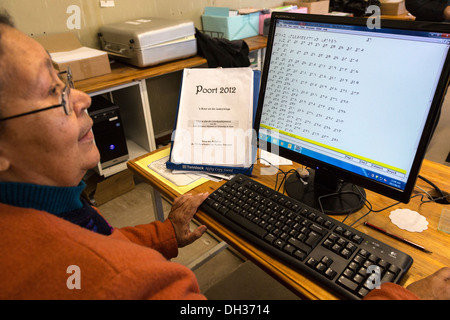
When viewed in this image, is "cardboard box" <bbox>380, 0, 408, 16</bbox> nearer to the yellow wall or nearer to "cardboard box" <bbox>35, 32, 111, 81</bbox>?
the yellow wall

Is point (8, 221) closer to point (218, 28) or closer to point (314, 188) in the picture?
point (314, 188)

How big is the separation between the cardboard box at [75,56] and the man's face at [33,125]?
1.42m

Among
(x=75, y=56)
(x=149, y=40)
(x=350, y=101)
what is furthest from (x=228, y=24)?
(x=350, y=101)

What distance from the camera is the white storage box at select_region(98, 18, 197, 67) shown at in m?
2.11

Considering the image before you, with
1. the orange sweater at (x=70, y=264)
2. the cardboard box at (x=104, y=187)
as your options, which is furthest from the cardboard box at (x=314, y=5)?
the orange sweater at (x=70, y=264)

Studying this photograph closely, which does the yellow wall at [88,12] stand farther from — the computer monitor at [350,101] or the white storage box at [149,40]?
the computer monitor at [350,101]

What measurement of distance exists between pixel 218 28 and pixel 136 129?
45.1 inches

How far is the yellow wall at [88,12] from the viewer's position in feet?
6.84

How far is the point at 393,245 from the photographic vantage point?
0.75 meters

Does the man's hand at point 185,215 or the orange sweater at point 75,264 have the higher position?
the orange sweater at point 75,264

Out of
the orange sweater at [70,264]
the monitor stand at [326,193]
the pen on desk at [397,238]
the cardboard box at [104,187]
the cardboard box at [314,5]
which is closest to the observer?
the orange sweater at [70,264]

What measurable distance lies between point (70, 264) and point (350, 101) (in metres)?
0.69

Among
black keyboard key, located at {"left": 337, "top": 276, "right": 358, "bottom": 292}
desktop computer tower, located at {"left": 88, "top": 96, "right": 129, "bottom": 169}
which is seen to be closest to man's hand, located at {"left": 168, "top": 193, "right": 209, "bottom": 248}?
black keyboard key, located at {"left": 337, "top": 276, "right": 358, "bottom": 292}
